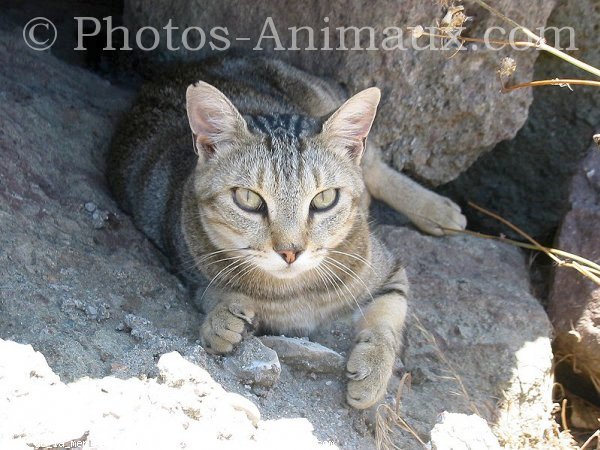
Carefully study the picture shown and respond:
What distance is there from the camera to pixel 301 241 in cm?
300

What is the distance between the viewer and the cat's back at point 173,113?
404 cm

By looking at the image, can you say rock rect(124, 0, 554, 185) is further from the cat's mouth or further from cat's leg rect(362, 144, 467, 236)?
the cat's mouth

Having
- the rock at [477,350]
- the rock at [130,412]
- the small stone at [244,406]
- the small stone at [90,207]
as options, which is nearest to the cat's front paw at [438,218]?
the rock at [477,350]

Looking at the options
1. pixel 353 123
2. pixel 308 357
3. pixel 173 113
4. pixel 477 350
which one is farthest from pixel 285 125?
pixel 477 350

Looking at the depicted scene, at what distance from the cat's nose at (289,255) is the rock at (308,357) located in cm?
38

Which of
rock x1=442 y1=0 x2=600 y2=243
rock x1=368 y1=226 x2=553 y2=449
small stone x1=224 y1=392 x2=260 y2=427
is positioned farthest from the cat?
rock x1=442 y1=0 x2=600 y2=243

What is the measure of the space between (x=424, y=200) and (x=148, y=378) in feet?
7.41

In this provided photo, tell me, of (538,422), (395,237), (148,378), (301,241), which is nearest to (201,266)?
(301,241)

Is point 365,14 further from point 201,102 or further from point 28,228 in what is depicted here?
point 28,228

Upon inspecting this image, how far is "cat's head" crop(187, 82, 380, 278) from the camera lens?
3043 mm

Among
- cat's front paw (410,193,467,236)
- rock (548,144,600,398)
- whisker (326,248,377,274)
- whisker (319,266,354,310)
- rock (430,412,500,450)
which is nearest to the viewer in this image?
rock (430,412,500,450)

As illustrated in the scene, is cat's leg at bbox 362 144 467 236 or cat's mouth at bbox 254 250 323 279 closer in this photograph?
cat's mouth at bbox 254 250 323 279

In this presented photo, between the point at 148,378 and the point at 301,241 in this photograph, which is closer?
the point at 148,378

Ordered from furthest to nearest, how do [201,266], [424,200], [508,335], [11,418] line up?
[424,200]
[508,335]
[201,266]
[11,418]
